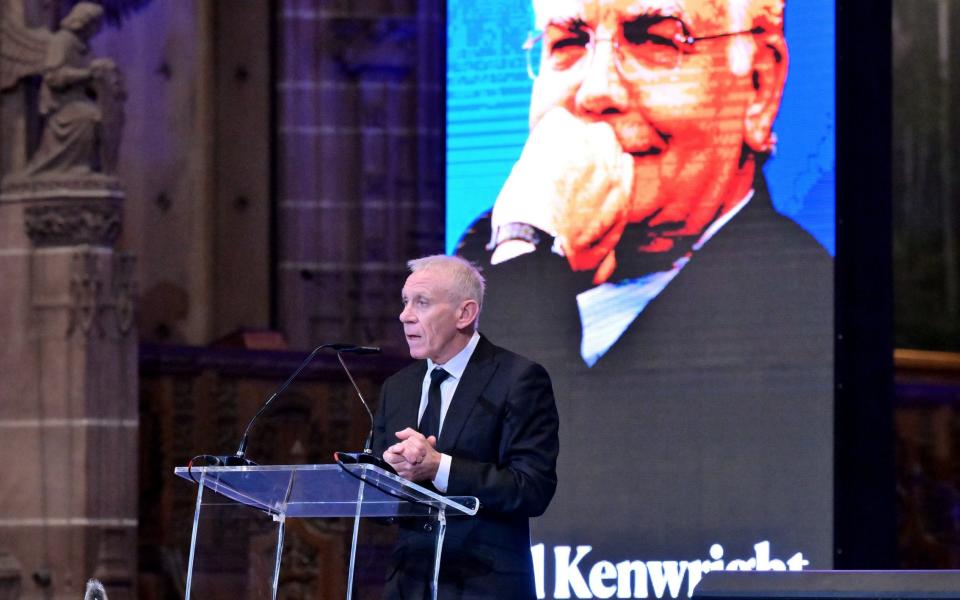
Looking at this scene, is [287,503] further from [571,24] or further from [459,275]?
[571,24]

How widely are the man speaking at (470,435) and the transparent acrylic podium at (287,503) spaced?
9cm

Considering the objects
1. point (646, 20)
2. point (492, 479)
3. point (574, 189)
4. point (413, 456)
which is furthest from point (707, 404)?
point (413, 456)

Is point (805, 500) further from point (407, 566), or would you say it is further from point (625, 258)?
point (407, 566)

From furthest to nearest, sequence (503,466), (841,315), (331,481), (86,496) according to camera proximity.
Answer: (86,496) → (841,315) → (503,466) → (331,481)

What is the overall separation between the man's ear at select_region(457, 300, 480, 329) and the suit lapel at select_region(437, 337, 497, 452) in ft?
0.25

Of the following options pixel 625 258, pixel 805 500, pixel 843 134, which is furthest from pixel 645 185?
pixel 805 500

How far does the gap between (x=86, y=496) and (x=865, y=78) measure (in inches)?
144

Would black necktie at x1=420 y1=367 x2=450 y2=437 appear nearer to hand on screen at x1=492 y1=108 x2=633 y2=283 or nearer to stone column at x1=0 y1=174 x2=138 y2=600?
hand on screen at x1=492 y1=108 x2=633 y2=283

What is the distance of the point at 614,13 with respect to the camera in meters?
6.69

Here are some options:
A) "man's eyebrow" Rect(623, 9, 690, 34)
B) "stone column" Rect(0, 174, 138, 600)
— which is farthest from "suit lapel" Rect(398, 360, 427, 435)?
"stone column" Rect(0, 174, 138, 600)

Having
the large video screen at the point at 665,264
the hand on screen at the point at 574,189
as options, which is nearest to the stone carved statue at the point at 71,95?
the large video screen at the point at 665,264

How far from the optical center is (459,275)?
12.9 ft

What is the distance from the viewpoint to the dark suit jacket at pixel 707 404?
6352 millimetres

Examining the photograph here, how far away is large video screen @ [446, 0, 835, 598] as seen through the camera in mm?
6363
